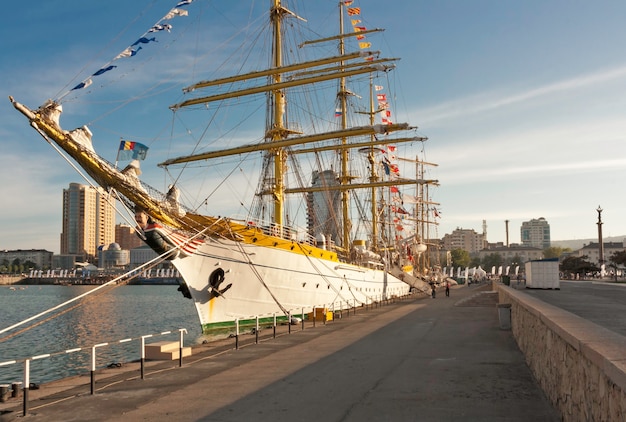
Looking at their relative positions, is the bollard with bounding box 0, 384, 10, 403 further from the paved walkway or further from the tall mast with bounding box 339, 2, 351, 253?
the tall mast with bounding box 339, 2, 351, 253

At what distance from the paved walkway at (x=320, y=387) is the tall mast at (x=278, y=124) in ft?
56.4

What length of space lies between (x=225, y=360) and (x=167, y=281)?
6566 inches

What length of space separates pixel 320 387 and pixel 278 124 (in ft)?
83.8

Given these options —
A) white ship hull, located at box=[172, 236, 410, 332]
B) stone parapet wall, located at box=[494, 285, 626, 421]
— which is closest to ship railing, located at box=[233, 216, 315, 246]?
white ship hull, located at box=[172, 236, 410, 332]

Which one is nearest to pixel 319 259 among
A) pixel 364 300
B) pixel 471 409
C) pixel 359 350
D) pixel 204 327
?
pixel 204 327

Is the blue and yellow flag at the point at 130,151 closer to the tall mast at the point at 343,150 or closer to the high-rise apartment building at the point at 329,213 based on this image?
the high-rise apartment building at the point at 329,213

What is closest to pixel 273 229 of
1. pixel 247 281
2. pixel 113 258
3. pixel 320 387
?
pixel 247 281

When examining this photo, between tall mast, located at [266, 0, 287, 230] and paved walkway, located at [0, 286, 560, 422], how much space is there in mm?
17198

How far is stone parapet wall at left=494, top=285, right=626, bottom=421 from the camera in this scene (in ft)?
14.6

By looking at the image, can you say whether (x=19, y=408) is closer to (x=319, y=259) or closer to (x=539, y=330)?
(x=539, y=330)

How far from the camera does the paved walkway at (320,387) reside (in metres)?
8.14

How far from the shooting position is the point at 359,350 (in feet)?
47.6

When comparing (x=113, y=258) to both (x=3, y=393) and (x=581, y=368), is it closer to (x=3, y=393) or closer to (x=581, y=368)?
(x=3, y=393)

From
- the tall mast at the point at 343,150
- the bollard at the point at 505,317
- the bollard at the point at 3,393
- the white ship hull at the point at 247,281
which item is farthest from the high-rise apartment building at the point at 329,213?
the bollard at the point at 3,393
